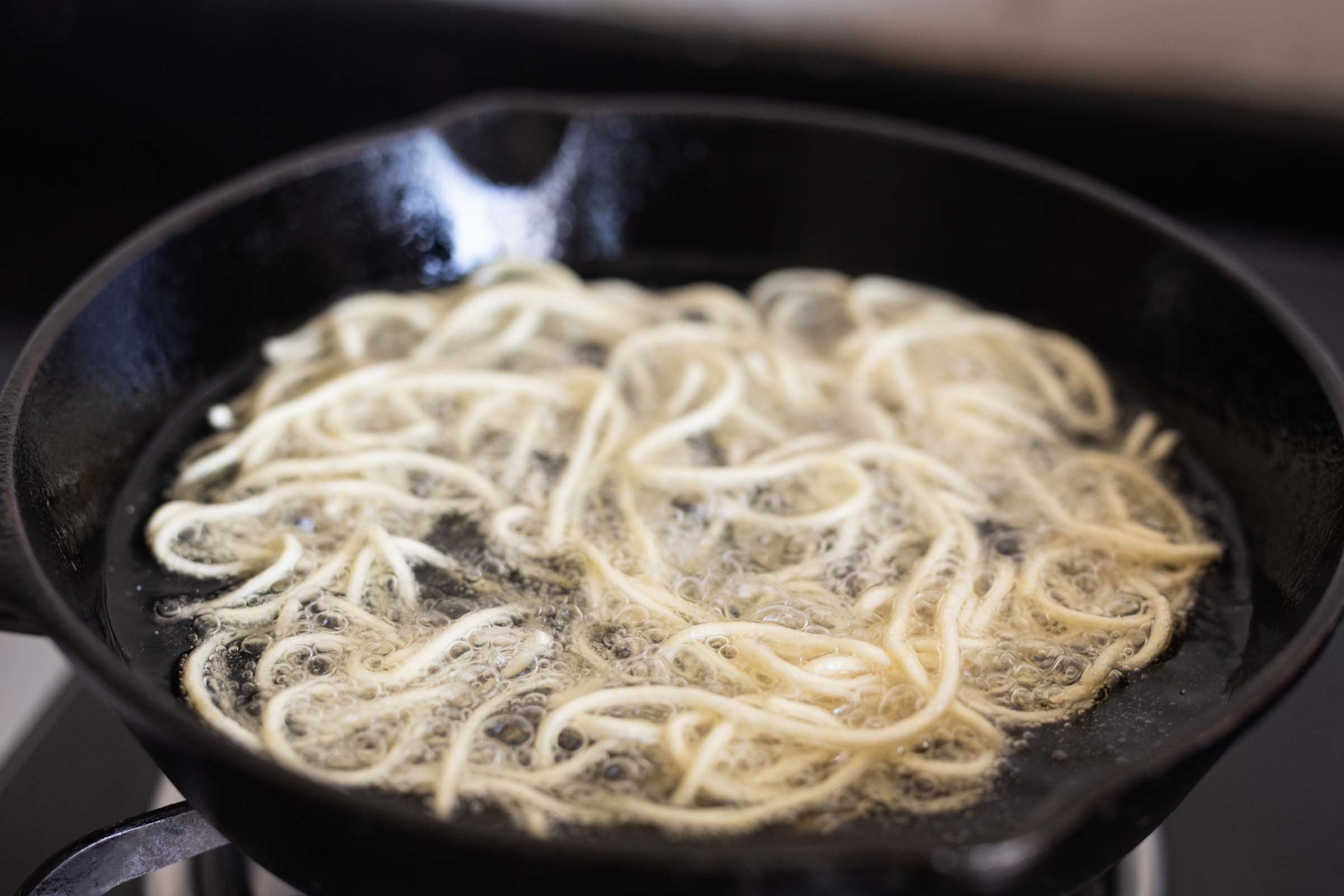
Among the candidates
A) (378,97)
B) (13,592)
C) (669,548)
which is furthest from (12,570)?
(378,97)

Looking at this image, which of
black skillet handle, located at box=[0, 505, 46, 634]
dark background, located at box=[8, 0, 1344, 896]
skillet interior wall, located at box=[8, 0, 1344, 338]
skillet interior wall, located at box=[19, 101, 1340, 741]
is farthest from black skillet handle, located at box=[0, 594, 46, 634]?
skillet interior wall, located at box=[8, 0, 1344, 338]

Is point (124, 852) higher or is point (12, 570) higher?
point (12, 570)

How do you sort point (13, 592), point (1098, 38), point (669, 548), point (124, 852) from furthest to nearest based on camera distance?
point (1098, 38), point (669, 548), point (124, 852), point (13, 592)

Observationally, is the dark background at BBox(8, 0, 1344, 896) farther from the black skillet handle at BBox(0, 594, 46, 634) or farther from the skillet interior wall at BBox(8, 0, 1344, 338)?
the black skillet handle at BBox(0, 594, 46, 634)

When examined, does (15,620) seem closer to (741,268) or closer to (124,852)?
(124,852)

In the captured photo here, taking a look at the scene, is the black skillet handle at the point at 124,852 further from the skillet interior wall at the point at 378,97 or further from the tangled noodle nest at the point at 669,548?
the skillet interior wall at the point at 378,97

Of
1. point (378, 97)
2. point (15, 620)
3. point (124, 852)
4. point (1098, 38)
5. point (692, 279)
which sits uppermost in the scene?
point (1098, 38)
